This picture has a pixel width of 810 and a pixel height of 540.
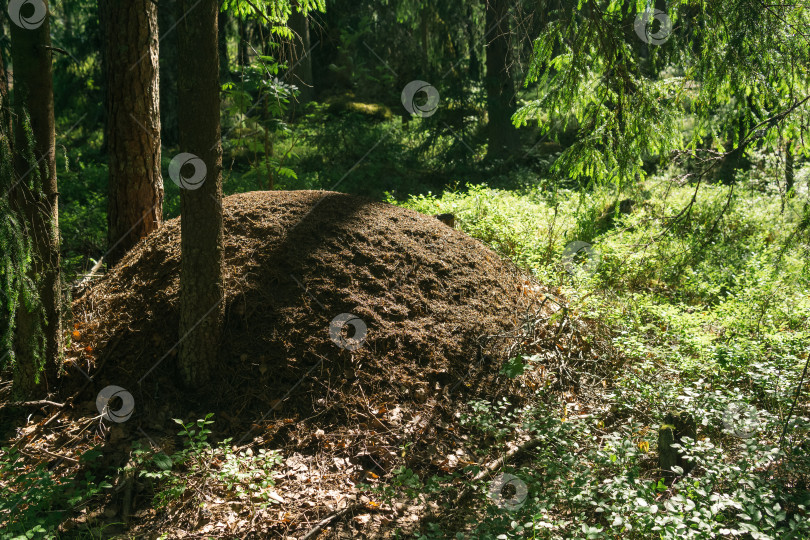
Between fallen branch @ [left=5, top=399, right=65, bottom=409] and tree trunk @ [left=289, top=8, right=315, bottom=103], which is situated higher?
tree trunk @ [left=289, top=8, right=315, bottom=103]

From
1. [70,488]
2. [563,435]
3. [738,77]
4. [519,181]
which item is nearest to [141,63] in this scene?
[70,488]

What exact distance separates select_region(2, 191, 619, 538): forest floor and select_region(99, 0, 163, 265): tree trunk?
0.58 m

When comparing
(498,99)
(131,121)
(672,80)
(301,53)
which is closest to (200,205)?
(131,121)

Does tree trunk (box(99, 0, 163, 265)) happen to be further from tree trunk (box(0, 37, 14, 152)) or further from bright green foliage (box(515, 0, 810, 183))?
bright green foliage (box(515, 0, 810, 183))

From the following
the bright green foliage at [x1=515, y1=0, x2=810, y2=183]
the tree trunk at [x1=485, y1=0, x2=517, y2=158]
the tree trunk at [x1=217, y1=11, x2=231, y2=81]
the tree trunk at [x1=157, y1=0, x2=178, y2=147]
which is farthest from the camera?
the tree trunk at [x1=217, y1=11, x2=231, y2=81]

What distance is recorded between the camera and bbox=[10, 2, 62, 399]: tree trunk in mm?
3279

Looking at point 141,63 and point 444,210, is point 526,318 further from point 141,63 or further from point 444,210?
point 141,63

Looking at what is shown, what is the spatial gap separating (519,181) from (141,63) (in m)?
7.64

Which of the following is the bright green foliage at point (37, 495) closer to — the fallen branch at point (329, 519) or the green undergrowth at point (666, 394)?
the fallen branch at point (329, 519)

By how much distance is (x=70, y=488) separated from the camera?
3.14 meters

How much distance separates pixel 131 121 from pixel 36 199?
1639mm

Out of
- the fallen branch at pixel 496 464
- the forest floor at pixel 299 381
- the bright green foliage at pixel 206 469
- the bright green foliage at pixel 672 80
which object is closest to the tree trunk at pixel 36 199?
the forest floor at pixel 299 381

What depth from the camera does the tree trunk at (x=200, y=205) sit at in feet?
10.5

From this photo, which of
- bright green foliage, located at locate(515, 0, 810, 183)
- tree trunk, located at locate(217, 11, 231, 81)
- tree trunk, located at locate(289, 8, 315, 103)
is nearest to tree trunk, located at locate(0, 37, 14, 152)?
bright green foliage, located at locate(515, 0, 810, 183)
